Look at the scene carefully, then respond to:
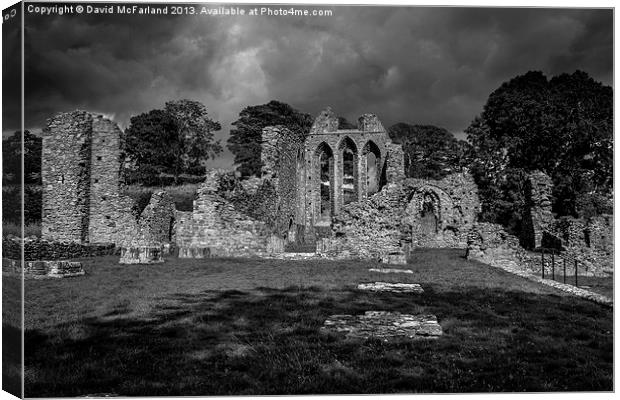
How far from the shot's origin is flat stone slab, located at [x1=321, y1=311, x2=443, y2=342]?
20.6ft

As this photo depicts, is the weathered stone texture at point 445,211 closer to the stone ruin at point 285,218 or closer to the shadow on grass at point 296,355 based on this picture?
the stone ruin at point 285,218

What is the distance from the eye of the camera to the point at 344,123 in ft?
191

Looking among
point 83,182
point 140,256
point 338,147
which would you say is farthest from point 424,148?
point 140,256

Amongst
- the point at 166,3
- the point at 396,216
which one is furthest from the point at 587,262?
the point at 166,3

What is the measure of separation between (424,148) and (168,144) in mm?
38027

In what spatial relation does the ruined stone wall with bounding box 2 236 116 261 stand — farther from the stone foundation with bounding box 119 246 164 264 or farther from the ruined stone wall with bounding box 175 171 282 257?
the ruined stone wall with bounding box 175 171 282 257

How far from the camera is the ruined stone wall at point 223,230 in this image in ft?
59.9

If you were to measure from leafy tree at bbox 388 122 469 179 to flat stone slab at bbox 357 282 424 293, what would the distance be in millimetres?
49462

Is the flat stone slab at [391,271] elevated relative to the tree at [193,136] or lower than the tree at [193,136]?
lower

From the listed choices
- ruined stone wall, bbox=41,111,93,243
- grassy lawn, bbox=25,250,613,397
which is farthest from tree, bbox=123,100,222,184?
grassy lawn, bbox=25,250,613,397

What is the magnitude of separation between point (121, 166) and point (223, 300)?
675 inches

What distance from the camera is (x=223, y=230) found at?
18.5m

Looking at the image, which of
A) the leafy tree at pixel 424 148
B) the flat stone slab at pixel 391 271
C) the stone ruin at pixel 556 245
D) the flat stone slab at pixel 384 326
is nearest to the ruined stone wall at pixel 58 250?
the flat stone slab at pixel 384 326

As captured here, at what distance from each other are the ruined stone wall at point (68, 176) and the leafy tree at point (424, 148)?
146 ft
